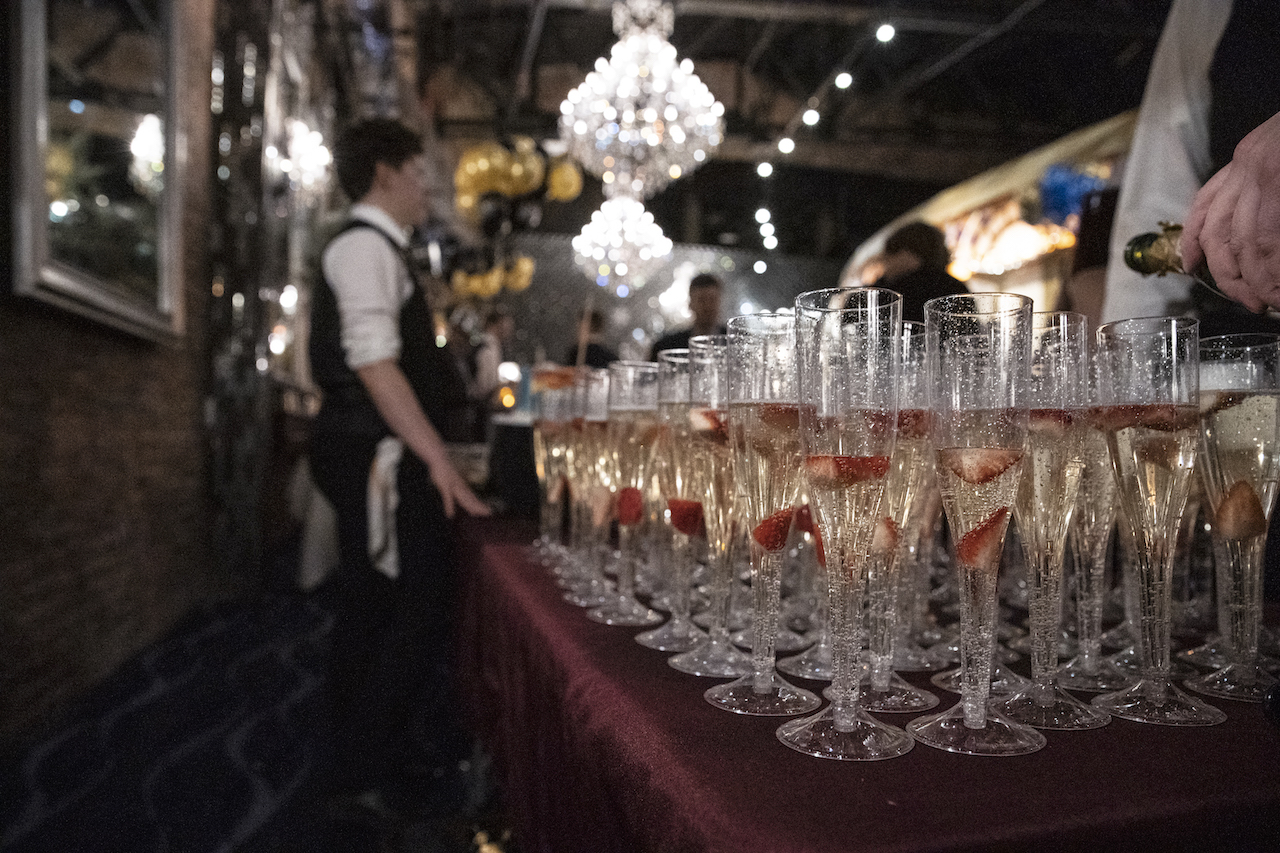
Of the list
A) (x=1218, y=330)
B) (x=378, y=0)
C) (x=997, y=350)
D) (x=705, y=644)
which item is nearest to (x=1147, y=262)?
(x=1218, y=330)

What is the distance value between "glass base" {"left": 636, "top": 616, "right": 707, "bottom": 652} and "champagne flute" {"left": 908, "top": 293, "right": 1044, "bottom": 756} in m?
0.34

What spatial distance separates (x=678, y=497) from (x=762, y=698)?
36cm

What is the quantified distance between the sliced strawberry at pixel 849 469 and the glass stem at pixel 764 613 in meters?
0.16

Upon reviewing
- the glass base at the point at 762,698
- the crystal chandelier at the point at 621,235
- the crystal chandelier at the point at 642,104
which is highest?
the crystal chandelier at the point at 642,104

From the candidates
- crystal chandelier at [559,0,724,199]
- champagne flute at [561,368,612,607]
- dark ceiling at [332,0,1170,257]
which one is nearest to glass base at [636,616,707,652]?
champagne flute at [561,368,612,607]

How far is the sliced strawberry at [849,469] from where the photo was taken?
71cm

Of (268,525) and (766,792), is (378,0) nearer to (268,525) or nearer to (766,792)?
(268,525)

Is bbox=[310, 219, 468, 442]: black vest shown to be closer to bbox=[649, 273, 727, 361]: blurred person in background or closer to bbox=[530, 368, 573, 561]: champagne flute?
bbox=[530, 368, 573, 561]: champagne flute

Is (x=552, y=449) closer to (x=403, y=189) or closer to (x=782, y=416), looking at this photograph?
(x=782, y=416)

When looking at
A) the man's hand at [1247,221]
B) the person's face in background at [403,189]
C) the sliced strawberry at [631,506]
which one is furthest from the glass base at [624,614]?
the person's face in background at [403,189]

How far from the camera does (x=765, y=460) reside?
2.68ft

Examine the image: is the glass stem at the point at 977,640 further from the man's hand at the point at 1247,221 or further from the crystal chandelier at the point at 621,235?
the crystal chandelier at the point at 621,235

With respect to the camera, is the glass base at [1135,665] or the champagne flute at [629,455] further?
the champagne flute at [629,455]

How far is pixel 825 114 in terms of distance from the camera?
8.85 m
